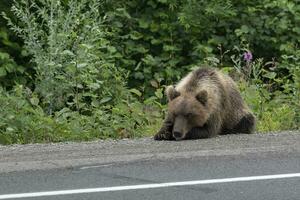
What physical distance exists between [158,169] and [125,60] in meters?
7.83

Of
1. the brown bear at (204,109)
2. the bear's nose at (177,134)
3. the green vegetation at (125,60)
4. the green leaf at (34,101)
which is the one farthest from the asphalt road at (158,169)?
the green leaf at (34,101)

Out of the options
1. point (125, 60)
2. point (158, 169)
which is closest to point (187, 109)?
point (158, 169)

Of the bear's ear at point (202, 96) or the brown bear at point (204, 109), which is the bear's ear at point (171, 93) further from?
the bear's ear at point (202, 96)

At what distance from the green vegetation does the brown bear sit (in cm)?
73

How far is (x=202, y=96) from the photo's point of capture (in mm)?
8539

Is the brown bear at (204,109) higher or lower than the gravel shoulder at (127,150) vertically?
higher

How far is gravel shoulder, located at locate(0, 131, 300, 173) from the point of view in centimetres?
711

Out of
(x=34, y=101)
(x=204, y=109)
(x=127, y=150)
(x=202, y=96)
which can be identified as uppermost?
(x=202, y=96)

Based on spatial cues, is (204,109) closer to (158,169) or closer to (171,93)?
(171,93)

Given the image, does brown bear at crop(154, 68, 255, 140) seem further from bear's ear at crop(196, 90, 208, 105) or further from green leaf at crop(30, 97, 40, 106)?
green leaf at crop(30, 97, 40, 106)

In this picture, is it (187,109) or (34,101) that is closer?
(187,109)

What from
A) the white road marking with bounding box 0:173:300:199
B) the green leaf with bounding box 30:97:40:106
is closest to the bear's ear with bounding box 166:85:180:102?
the green leaf with bounding box 30:97:40:106

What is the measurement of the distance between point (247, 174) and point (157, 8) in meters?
9.41

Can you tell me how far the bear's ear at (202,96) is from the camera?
8.50 metres
